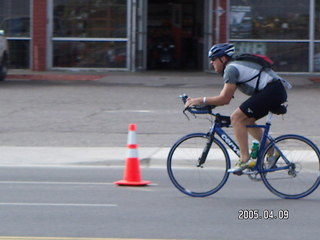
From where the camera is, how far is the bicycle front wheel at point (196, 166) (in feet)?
28.7

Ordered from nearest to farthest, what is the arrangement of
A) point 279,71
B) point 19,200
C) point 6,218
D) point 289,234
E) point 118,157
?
1. point 289,234
2. point 6,218
3. point 19,200
4. point 118,157
5. point 279,71

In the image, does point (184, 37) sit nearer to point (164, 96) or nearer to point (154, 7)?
point (154, 7)

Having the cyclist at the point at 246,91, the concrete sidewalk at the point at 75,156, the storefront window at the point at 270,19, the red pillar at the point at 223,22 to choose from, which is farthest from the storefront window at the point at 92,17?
the cyclist at the point at 246,91

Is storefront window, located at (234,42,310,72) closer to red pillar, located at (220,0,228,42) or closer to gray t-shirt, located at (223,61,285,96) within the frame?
red pillar, located at (220,0,228,42)

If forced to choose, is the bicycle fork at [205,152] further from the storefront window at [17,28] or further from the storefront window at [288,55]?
the storefront window at [17,28]

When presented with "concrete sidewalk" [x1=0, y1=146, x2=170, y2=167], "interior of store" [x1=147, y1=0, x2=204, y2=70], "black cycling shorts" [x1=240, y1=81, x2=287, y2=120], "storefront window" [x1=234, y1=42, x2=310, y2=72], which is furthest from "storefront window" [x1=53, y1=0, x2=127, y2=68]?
"black cycling shorts" [x1=240, y1=81, x2=287, y2=120]

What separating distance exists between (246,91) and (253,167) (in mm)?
876

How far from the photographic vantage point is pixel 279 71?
25.1 metres

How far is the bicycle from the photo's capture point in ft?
28.3

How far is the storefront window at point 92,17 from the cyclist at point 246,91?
671 inches

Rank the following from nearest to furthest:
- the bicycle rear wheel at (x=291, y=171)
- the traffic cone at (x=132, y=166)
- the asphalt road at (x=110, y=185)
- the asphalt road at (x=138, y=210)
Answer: the asphalt road at (x=138, y=210), the asphalt road at (x=110, y=185), the bicycle rear wheel at (x=291, y=171), the traffic cone at (x=132, y=166)

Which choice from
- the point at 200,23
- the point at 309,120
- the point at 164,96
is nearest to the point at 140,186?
the point at 309,120

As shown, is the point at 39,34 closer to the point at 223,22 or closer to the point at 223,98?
the point at 223,22

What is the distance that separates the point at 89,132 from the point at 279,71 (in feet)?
40.0
